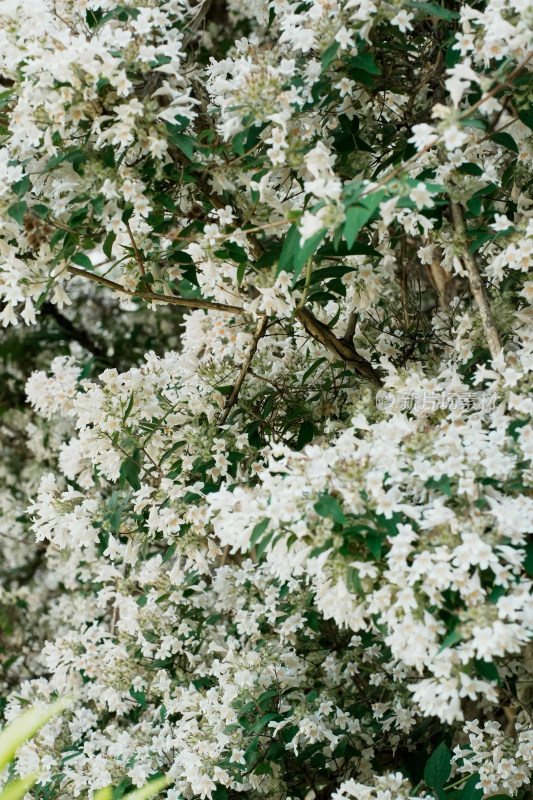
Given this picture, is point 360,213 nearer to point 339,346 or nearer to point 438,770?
point 339,346

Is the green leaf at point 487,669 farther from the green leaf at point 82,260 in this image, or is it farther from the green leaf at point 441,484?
the green leaf at point 82,260

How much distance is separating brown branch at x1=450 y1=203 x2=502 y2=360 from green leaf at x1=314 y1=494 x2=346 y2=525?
67cm

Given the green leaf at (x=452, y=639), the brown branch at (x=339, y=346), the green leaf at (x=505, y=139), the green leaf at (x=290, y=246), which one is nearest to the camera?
the green leaf at (x=452, y=639)

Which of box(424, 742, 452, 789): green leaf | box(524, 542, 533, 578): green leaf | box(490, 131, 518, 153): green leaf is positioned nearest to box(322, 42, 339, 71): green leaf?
box(490, 131, 518, 153): green leaf

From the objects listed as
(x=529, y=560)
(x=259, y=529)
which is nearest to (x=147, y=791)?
(x=259, y=529)

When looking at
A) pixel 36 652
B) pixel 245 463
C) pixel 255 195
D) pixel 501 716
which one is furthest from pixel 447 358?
pixel 36 652

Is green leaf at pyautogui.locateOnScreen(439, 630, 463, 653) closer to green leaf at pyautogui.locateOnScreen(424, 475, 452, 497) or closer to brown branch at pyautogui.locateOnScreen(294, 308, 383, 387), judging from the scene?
green leaf at pyautogui.locateOnScreen(424, 475, 452, 497)

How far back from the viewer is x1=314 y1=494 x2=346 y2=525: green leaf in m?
1.60

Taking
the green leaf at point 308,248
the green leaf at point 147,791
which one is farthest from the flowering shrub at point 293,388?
the green leaf at point 147,791

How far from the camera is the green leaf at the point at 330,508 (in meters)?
1.60

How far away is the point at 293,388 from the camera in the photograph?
2588mm

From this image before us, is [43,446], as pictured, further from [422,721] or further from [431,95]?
[431,95]

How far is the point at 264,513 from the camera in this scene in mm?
1676

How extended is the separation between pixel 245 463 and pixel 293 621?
0.49 meters
